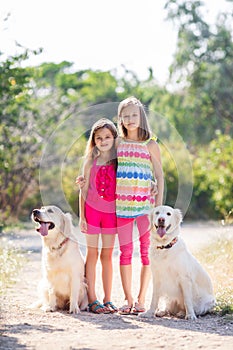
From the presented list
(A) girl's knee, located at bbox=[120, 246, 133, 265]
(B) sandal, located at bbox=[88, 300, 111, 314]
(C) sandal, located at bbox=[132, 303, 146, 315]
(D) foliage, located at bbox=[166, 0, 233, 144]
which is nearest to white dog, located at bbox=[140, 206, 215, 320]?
(C) sandal, located at bbox=[132, 303, 146, 315]

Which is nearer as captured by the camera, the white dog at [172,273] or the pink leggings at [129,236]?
the white dog at [172,273]

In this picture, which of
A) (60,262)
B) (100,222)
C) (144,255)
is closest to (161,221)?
(144,255)

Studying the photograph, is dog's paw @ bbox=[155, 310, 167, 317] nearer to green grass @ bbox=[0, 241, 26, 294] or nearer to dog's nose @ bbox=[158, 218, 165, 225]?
dog's nose @ bbox=[158, 218, 165, 225]

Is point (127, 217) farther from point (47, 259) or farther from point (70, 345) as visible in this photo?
point (70, 345)

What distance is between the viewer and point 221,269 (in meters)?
7.61

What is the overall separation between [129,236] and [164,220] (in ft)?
1.37

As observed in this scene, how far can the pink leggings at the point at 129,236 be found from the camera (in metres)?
5.71

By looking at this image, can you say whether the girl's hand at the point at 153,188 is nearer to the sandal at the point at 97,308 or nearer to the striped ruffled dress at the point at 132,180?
the striped ruffled dress at the point at 132,180

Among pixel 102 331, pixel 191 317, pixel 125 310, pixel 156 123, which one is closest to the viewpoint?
pixel 102 331

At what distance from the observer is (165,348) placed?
429 centimetres

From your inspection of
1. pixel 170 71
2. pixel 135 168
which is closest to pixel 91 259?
pixel 135 168

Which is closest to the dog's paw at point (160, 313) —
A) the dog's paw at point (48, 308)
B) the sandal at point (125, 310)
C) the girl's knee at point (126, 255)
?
the sandal at point (125, 310)

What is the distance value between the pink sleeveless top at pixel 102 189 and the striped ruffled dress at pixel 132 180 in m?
0.08

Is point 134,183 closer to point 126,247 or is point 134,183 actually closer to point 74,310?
point 126,247
